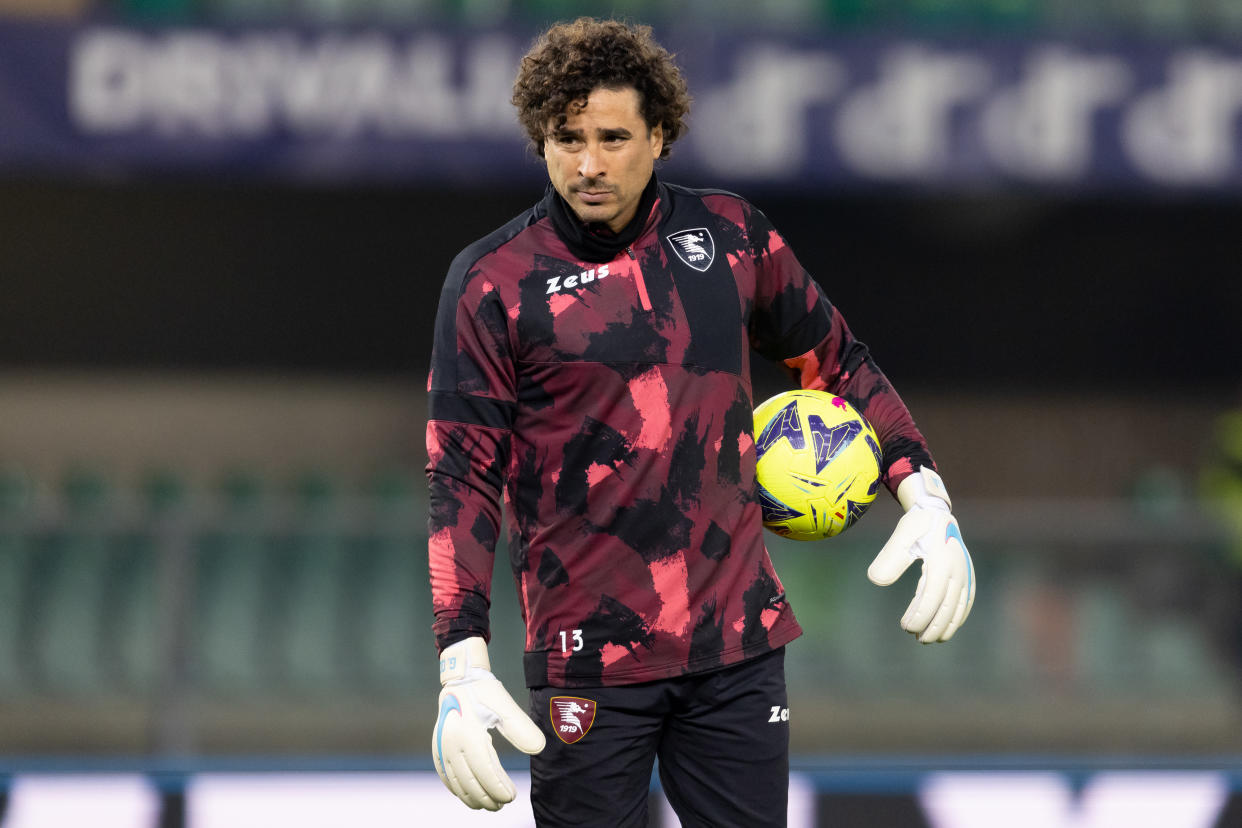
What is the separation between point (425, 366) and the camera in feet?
28.9

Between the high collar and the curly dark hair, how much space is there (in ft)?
0.37

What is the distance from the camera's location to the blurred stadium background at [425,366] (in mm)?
5543

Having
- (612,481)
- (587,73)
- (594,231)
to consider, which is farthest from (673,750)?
(587,73)

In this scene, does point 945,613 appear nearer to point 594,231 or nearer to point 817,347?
point 817,347

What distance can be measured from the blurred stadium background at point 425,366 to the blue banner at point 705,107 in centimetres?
2

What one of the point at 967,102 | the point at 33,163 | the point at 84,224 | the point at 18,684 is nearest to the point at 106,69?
the point at 33,163

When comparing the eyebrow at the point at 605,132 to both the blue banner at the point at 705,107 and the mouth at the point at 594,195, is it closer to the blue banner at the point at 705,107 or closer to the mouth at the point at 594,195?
the mouth at the point at 594,195

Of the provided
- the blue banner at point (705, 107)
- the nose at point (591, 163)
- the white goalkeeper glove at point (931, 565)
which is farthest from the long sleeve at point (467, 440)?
the blue banner at point (705, 107)

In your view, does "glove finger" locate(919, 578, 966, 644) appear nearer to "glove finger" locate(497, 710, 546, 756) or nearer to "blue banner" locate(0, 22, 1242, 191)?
"glove finger" locate(497, 710, 546, 756)

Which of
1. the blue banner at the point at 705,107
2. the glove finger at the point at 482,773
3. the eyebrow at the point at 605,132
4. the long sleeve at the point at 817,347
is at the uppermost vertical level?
the blue banner at the point at 705,107

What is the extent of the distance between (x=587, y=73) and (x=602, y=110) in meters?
0.06

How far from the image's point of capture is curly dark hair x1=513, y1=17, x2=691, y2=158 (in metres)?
2.49

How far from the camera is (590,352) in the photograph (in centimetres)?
253

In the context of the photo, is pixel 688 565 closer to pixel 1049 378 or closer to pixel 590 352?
pixel 590 352
